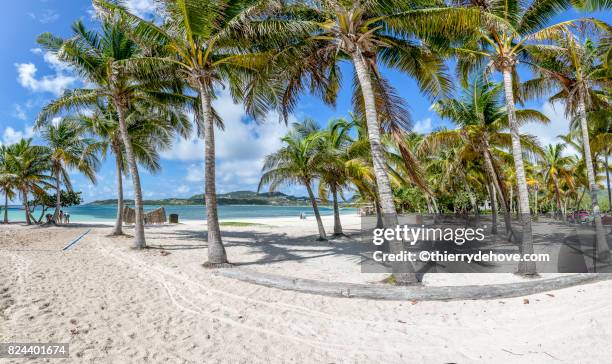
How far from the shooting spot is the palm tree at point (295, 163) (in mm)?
14500

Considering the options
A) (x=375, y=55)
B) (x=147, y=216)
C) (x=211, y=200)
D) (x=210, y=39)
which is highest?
(x=210, y=39)

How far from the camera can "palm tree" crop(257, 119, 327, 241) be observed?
1450 cm

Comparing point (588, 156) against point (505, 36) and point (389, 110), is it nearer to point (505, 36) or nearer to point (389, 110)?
point (505, 36)

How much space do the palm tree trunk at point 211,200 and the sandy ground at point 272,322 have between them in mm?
1096

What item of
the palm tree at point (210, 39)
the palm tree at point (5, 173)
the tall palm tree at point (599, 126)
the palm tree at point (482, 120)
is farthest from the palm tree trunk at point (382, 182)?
the palm tree at point (5, 173)

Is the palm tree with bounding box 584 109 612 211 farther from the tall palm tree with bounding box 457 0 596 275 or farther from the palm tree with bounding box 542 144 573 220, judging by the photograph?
the palm tree with bounding box 542 144 573 220

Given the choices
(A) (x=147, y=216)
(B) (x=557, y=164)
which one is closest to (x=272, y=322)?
(A) (x=147, y=216)

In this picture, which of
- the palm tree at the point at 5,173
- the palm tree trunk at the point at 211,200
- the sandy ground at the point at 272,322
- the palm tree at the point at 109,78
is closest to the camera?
the sandy ground at the point at 272,322

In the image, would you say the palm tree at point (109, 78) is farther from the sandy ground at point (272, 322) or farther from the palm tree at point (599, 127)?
the palm tree at point (599, 127)

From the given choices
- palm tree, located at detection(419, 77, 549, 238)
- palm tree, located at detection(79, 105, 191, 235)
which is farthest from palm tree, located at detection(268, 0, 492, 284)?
palm tree, located at detection(79, 105, 191, 235)

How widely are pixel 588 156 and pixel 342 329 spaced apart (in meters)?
Result: 9.06

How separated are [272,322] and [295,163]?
1024cm

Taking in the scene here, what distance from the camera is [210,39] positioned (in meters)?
8.47

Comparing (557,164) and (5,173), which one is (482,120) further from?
(5,173)
